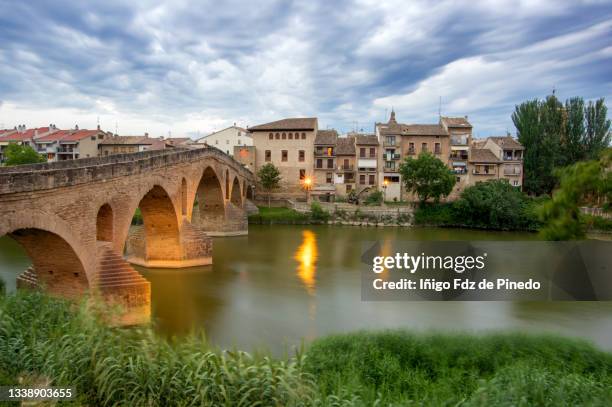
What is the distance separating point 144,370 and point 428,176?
1341 inches

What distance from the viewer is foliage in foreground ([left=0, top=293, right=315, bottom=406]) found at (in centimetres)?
537

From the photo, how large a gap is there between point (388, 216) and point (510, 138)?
55.4ft

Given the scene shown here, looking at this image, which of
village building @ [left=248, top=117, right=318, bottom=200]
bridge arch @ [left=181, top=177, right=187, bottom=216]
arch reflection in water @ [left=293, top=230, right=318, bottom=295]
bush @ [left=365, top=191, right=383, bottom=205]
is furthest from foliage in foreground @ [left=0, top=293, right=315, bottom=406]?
village building @ [left=248, top=117, right=318, bottom=200]

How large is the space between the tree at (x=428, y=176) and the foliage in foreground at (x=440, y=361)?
1081 inches

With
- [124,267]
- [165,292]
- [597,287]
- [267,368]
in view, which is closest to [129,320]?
[124,267]

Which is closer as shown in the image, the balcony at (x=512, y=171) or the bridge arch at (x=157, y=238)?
the bridge arch at (x=157, y=238)

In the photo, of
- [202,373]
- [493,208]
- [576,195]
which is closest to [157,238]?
[202,373]

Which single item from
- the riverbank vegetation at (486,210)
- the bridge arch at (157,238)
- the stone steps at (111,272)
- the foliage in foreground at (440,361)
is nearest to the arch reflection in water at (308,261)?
the bridge arch at (157,238)

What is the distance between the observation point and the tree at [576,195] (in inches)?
267

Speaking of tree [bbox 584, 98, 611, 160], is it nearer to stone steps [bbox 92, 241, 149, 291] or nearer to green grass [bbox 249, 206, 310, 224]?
green grass [bbox 249, 206, 310, 224]

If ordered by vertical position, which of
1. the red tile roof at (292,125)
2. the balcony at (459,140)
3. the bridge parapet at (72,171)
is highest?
the red tile roof at (292,125)

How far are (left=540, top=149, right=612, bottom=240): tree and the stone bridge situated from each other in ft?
24.9

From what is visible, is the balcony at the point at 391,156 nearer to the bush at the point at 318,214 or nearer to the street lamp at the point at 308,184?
the street lamp at the point at 308,184

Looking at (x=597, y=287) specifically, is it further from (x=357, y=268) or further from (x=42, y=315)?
(x=42, y=315)
